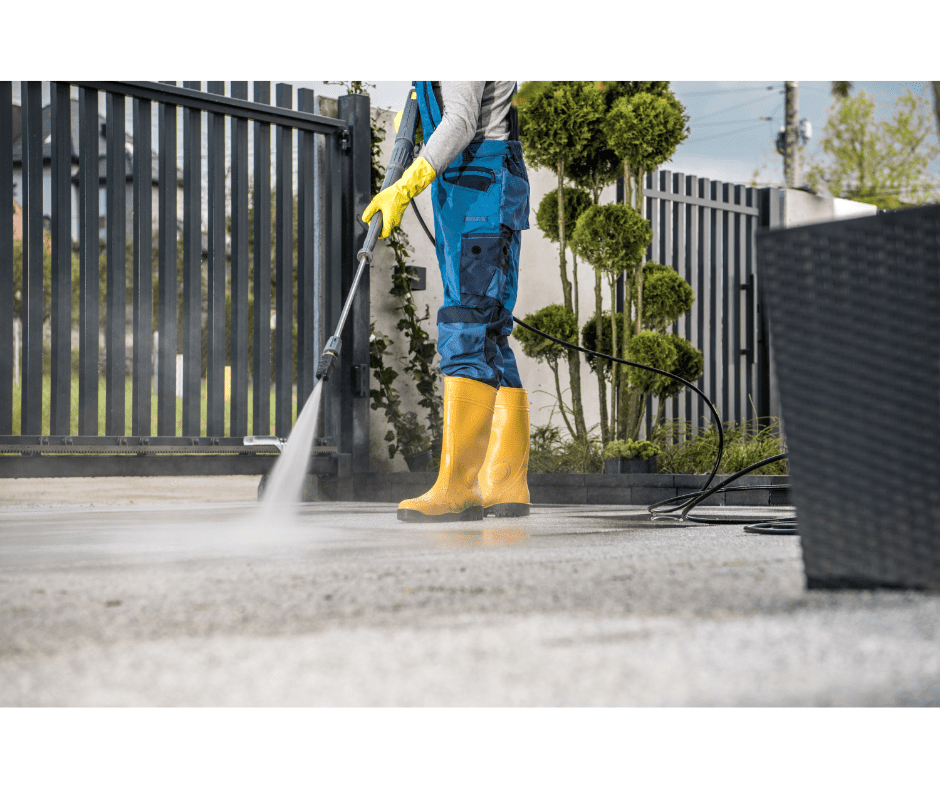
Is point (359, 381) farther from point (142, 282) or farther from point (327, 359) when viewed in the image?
point (327, 359)

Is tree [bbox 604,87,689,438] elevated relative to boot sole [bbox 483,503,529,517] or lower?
elevated

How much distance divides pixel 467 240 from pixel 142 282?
5.07 feet

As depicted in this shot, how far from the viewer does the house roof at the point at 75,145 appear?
10.2ft

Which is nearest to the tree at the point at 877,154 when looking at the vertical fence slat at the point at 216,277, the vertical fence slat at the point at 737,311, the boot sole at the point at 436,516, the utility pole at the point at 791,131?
the utility pole at the point at 791,131

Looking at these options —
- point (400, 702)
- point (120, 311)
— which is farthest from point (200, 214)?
point (400, 702)

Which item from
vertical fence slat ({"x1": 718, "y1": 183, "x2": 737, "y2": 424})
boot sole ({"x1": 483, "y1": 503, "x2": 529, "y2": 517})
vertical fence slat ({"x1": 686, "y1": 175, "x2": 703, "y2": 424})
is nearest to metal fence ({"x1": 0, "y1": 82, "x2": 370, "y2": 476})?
boot sole ({"x1": 483, "y1": 503, "x2": 529, "y2": 517})

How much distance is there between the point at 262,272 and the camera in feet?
11.9

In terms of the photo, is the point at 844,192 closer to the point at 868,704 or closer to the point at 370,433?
the point at 370,433

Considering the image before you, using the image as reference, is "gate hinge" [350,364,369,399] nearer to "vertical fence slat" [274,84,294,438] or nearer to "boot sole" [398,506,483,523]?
"vertical fence slat" [274,84,294,438]

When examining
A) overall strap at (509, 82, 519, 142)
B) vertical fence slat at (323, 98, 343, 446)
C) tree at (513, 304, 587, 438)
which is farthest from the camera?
tree at (513, 304, 587, 438)

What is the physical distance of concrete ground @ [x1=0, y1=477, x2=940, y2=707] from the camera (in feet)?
2.39

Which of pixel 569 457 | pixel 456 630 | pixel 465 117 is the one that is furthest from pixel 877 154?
pixel 456 630

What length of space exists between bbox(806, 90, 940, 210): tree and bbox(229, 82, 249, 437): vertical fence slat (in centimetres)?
1129

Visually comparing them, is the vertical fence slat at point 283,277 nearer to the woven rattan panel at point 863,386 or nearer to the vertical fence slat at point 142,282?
the vertical fence slat at point 142,282
